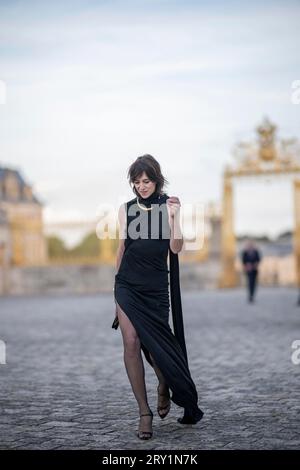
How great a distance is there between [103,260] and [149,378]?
1883cm

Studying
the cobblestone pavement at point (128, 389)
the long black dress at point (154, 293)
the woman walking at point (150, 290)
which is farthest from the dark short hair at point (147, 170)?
the cobblestone pavement at point (128, 389)

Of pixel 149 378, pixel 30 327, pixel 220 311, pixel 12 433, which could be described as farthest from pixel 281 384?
pixel 220 311

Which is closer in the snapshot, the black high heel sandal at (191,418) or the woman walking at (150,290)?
the woman walking at (150,290)

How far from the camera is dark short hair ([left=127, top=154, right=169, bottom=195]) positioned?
5055 millimetres

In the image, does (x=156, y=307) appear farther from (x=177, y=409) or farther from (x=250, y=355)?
(x=250, y=355)

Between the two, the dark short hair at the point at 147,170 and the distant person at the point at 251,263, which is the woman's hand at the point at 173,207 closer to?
the dark short hair at the point at 147,170

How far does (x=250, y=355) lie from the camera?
356 inches

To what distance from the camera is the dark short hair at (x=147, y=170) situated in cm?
505

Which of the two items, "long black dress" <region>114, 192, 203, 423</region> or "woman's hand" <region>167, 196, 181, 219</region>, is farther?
"woman's hand" <region>167, 196, 181, 219</region>

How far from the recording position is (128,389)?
22.2 feet

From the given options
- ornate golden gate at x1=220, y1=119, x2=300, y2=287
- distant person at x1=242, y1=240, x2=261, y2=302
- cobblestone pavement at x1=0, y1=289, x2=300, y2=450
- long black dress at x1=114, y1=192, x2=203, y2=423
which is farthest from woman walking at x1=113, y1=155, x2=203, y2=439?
ornate golden gate at x1=220, y1=119, x2=300, y2=287

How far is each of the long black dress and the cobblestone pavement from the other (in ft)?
1.21

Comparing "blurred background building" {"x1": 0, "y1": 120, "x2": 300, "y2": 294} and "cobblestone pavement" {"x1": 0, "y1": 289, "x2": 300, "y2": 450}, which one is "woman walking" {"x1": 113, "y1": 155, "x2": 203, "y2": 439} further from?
"blurred background building" {"x1": 0, "y1": 120, "x2": 300, "y2": 294}

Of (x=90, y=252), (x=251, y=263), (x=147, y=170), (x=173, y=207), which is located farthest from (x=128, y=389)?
(x=90, y=252)
